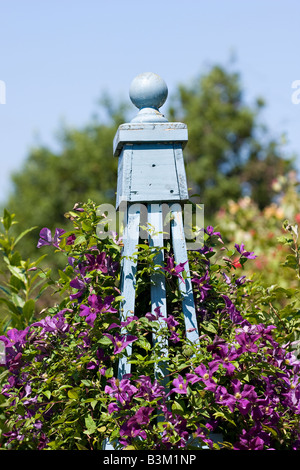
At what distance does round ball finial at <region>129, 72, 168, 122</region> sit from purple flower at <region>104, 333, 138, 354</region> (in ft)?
3.15

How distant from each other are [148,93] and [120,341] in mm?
1112

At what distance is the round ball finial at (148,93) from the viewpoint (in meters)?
2.45

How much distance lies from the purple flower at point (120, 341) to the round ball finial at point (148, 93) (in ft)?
Answer: 3.15

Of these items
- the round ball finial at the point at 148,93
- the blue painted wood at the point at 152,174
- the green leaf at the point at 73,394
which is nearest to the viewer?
the green leaf at the point at 73,394

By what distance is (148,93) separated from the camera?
8.07 feet

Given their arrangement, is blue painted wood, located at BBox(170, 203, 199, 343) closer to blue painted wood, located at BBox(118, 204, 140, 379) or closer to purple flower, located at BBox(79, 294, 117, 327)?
blue painted wood, located at BBox(118, 204, 140, 379)

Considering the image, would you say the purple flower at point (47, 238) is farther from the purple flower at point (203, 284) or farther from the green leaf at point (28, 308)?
the purple flower at point (203, 284)

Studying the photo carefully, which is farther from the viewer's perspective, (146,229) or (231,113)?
(231,113)

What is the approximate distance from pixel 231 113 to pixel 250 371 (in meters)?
16.6

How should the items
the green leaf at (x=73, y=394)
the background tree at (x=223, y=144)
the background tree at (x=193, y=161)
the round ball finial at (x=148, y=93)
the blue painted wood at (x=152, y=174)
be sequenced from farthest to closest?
the background tree at (x=223, y=144) < the background tree at (x=193, y=161) < the round ball finial at (x=148, y=93) < the blue painted wood at (x=152, y=174) < the green leaf at (x=73, y=394)

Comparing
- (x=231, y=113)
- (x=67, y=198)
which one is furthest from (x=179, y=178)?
(x=231, y=113)

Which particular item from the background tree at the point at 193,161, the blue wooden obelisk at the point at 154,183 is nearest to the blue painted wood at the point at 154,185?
the blue wooden obelisk at the point at 154,183

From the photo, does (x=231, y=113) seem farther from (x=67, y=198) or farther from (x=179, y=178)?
(x=179, y=178)
